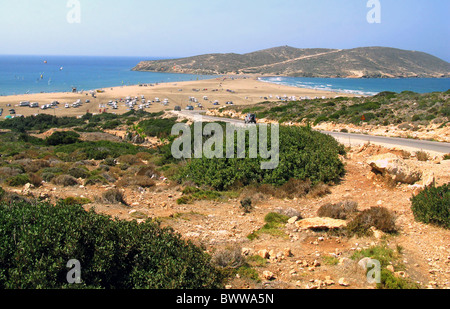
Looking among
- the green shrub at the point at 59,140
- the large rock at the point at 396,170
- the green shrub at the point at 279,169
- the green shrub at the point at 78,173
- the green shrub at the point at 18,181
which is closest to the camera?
the large rock at the point at 396,170

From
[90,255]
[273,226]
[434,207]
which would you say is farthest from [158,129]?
[90,255]

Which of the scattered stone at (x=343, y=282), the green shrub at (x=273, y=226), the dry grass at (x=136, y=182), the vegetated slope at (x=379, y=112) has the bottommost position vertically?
the green shrub at (x=273, y=226)

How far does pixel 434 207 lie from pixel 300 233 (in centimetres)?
337

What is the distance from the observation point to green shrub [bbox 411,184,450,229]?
7.85m

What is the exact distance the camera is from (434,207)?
317 inches

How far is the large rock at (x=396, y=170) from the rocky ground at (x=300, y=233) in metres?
0.23

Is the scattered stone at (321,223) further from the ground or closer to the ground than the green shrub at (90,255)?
closer to the ground

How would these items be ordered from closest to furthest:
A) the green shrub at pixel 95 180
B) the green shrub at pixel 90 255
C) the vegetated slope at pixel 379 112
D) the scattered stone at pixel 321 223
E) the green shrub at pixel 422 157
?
the green shrub at pixel 90 255
the scattered stone at pixel 321 223
the green shrub at pixel 95 180
the green shrub at pixel 422 157
the vegetated slope at pixel 379 112

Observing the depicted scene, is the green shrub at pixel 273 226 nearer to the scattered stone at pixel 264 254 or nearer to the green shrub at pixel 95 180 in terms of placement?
the scattered stone at pixel 264 254

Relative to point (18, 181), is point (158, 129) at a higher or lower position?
higher

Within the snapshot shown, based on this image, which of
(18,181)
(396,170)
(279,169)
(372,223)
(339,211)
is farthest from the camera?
(279,169)

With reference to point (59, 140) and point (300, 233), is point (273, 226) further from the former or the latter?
point (59, 140)

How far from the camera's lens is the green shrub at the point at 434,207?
785 cm

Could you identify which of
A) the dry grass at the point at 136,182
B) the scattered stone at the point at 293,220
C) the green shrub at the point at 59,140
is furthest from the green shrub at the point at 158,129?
the scattered stone at the point at 293,220
